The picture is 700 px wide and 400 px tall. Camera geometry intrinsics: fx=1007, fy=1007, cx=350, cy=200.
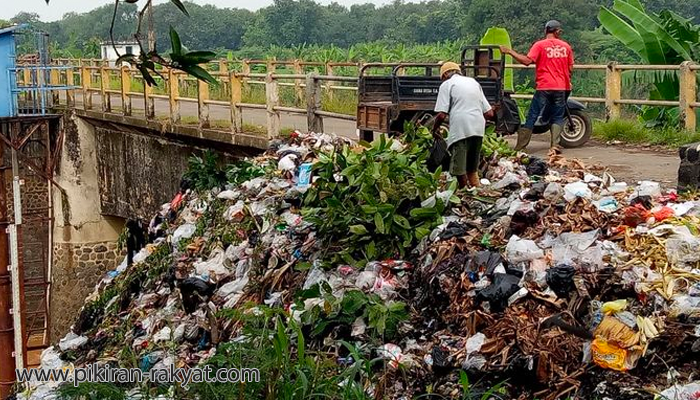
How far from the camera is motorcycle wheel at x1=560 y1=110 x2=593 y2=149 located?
42.3 ft

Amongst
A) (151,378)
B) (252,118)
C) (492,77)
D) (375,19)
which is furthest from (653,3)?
(151,378)

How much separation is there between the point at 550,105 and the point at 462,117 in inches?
135

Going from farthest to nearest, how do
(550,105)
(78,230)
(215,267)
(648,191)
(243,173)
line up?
(78,230) → (550,105) → (243,173) → (215,267) → (648,191)

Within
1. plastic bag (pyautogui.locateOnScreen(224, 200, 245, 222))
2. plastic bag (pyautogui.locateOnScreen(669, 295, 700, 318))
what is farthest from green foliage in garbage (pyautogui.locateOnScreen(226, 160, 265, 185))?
plastic bag (pyautogui.locateOnScreen(669, 295, 700, 318))

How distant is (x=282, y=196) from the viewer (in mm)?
9547

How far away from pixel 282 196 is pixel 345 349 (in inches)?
124

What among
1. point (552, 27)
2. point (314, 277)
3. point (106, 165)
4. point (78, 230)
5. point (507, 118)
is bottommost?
point (78, 230)

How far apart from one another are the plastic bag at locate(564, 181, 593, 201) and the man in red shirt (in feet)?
11.0

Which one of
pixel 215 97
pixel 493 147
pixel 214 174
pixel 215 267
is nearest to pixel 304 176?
pixel 215 267

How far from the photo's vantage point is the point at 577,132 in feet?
42.5

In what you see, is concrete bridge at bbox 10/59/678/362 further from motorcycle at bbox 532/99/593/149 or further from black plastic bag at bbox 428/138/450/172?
black plastic bag at bbox 428/138/450/172

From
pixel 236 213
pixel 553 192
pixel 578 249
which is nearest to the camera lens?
pixel 578 249

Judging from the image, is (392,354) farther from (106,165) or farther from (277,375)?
(106,165)

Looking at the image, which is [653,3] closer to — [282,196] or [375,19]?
[375,19]
